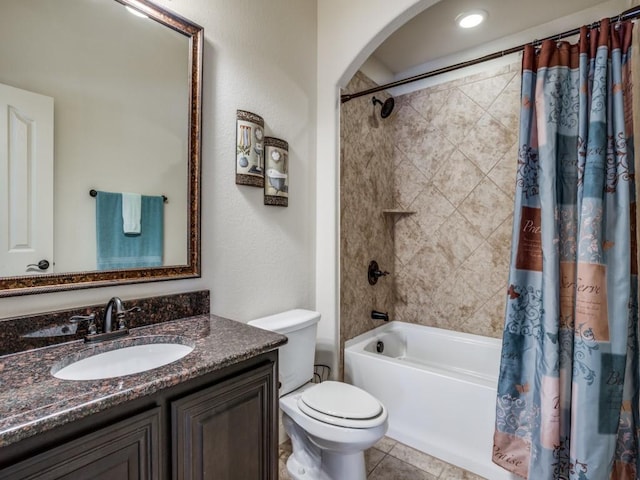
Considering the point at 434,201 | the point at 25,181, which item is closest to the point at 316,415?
the point at 25,181

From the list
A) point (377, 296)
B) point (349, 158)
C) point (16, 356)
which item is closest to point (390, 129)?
point (349, 158)

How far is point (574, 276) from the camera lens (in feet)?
4.62

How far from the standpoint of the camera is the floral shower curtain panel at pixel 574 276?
4.18ft

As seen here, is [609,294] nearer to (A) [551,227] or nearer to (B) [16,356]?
(A) [551,227]

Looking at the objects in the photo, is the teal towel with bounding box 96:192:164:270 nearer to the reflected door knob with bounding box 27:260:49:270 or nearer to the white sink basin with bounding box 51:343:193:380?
the reflected door knob with bounding box 27:260:49:270

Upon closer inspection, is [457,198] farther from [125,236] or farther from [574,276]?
[125,236]

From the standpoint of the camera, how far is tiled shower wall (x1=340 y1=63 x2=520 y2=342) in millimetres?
2354

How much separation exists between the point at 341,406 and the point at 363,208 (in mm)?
1427

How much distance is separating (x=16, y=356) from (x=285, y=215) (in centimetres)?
128

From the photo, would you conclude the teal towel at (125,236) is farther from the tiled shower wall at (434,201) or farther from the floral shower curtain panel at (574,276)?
the floral shower curtain panel at (574,276)

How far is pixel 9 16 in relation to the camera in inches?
40.2

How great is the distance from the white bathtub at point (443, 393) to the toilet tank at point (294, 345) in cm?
54

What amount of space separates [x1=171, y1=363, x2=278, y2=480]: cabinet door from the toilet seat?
1.06 feet

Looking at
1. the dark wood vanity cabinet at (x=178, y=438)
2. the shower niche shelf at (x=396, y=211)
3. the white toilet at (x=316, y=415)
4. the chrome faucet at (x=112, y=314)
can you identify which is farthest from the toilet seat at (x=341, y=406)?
the shower niche shelf at (x=396, y=211)
